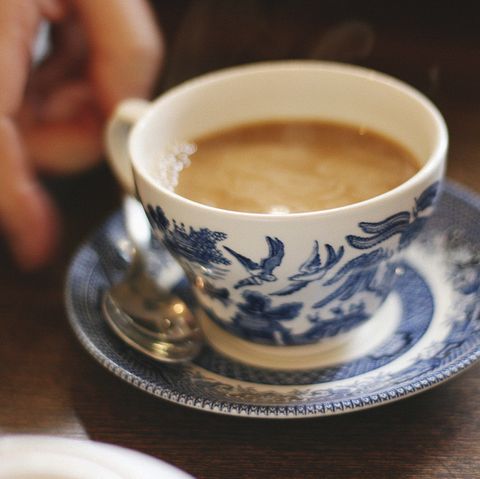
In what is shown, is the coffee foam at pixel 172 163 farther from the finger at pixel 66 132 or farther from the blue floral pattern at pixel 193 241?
the finger at pixel 66 132

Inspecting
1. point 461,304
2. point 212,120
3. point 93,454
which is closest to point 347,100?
point 212,120

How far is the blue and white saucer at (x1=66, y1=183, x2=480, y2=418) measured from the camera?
61 cm

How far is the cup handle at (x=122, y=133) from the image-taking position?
0.81 metres

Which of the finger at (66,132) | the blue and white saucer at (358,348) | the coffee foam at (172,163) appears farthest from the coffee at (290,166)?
the finger at (66,132)

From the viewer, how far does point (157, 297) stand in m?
0.79

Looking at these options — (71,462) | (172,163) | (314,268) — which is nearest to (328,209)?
(314,268)

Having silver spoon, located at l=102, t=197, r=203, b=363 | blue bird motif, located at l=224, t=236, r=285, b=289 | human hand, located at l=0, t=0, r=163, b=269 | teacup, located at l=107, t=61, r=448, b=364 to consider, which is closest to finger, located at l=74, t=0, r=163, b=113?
human hand, located at l=0, t=0, r=163, b=269

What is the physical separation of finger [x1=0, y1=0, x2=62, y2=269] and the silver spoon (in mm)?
128

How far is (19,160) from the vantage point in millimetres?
858

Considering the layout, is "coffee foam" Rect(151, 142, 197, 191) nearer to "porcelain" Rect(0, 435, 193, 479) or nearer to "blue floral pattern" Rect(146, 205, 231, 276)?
"blue floral pattern" Rect(146, 205, 231, 276)

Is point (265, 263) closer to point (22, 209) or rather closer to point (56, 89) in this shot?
point (22, 209)

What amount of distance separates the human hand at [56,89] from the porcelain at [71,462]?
0.41 m

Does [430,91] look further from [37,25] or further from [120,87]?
[37,25]

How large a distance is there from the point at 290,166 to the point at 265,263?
0.60 feet
